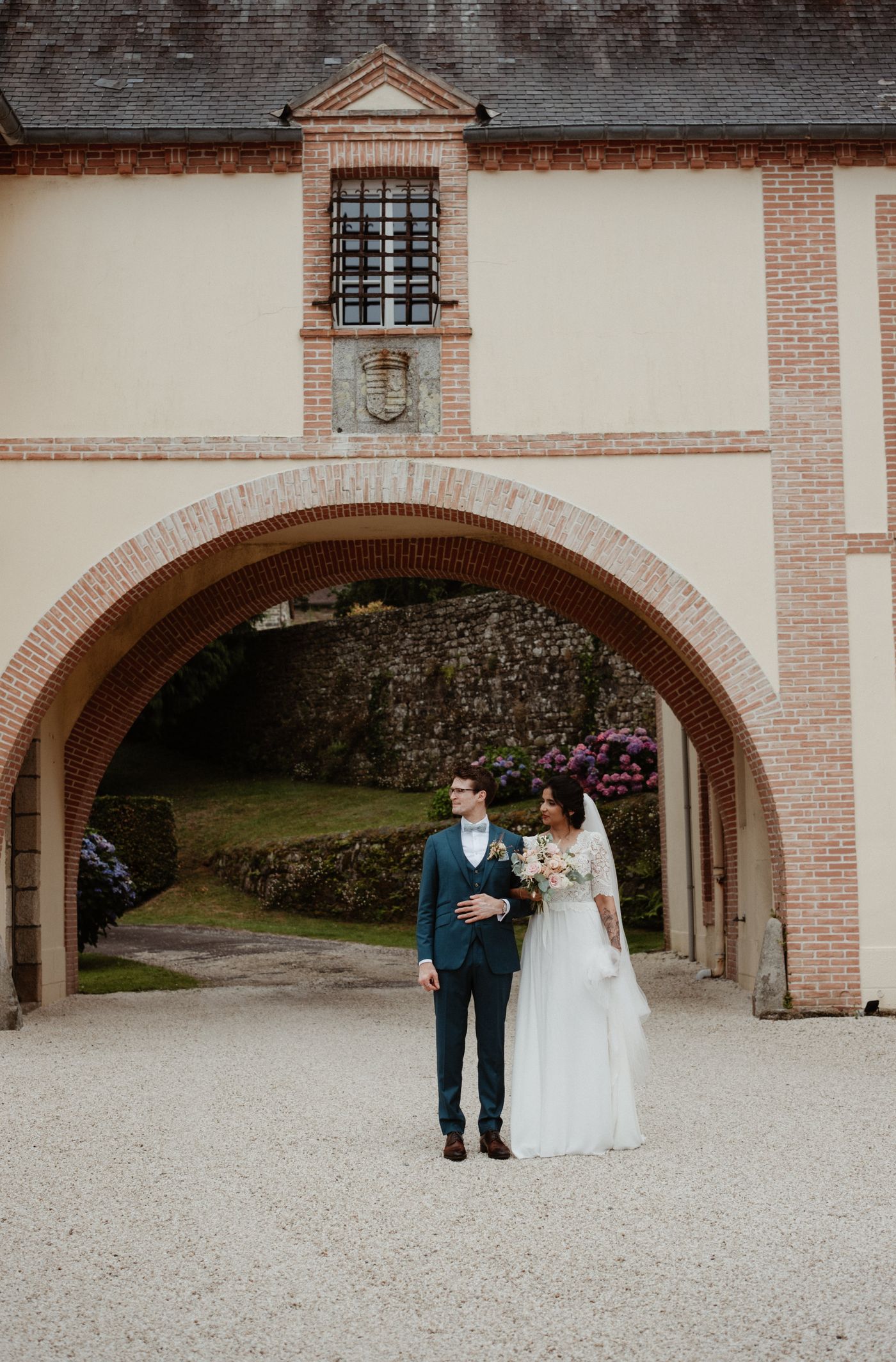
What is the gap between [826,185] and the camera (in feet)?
38.8

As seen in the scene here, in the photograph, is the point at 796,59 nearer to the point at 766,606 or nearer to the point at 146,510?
the point at 766,606

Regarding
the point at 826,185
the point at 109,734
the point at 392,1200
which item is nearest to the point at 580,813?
the point at 392,1200

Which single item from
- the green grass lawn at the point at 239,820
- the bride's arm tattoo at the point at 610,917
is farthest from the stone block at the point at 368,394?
the green grass lawn at the point at 239,820

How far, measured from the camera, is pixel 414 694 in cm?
2822

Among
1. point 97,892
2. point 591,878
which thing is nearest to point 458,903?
point 591,878

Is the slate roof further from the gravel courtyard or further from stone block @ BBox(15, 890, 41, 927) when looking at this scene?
the gravel courtyard

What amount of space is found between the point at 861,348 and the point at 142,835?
50.6 ft

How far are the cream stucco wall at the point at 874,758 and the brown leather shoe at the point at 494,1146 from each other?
552 cm

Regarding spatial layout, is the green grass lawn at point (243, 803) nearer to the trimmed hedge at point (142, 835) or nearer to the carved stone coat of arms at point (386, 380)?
Answer: the trimmed hedge at point (142, 835)

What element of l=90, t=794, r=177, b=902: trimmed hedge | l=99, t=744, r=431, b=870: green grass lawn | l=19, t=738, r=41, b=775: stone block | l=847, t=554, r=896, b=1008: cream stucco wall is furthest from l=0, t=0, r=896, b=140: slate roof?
l=90, t=794, r=177, b=902: trimmed hedge

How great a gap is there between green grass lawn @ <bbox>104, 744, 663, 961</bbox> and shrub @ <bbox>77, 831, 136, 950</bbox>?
4241 millimetres

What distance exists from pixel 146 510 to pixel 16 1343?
8.02 metres

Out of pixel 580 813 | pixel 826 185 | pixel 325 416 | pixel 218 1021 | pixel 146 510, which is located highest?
pixel 826 185

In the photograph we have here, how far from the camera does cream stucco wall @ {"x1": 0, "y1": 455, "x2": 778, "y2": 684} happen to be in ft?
37.1
